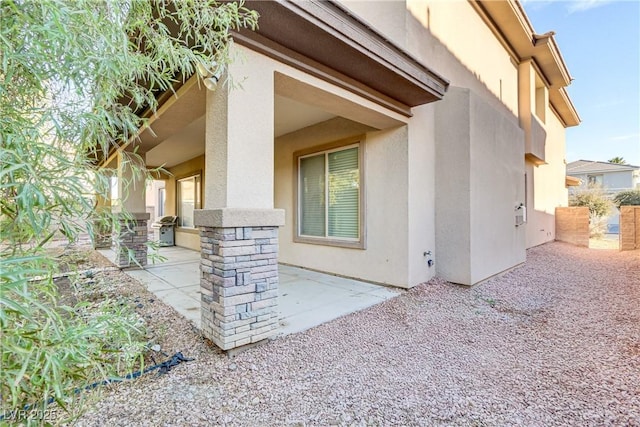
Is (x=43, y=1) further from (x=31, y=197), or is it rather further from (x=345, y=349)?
(x=345, y=349)

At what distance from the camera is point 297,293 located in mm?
4848

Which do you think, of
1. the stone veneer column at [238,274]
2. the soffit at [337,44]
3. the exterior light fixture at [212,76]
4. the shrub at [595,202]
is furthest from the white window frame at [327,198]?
the shrub at [595,202]

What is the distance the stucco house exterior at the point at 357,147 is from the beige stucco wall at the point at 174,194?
0.36 ft

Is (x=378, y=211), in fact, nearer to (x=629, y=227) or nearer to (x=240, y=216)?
(x=240, y=216)

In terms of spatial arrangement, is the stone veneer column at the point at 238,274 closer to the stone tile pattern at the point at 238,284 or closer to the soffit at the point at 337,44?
the stone tile pattern at the point at 238,284

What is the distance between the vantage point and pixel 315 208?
262 inches

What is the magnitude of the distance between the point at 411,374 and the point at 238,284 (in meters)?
1.82

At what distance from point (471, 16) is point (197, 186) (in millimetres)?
9179

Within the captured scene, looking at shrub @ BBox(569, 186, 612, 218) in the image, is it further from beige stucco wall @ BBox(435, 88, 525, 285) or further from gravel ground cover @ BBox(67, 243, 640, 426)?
gravel ground cover @ BBox(67, 243, 640, 426)

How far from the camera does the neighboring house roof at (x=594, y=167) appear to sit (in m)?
24.7

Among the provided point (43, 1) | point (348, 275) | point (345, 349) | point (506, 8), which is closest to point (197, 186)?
point (348, 275)

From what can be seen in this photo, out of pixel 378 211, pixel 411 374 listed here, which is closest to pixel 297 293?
pixel 378 211

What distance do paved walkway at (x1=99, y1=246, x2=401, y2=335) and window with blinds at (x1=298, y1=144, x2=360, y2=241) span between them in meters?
1.02

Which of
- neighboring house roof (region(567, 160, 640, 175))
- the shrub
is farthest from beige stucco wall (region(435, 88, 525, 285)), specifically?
neighboring house roof (region(567, 160, 640, 175))
